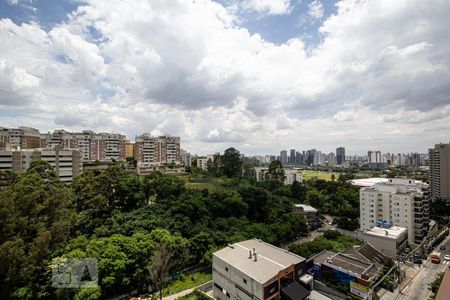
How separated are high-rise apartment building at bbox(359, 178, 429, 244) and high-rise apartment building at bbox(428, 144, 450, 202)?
43.9 ft

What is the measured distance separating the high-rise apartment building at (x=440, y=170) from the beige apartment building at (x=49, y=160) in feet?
176

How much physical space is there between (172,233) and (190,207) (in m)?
3.40

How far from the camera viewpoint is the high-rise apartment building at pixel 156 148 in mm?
49188

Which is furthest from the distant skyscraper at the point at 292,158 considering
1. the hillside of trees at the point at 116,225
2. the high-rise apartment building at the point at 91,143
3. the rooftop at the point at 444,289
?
the rooftop at the point at 444,289

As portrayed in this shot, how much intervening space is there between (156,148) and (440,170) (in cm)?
5077

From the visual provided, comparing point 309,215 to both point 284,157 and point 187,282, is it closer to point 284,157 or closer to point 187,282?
point 187,282

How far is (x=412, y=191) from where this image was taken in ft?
89.4

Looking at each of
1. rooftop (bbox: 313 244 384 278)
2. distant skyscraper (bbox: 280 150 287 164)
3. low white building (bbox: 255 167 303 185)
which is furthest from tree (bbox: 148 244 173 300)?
distant skyscraper (bbox: 280 150 287 164)

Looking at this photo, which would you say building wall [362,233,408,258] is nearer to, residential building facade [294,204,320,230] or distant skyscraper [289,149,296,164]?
residential building facade [294,204,320,230]

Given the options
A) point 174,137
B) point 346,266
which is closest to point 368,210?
point 346,266

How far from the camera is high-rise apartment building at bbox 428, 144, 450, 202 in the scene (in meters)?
37.2

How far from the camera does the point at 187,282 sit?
17094 mm

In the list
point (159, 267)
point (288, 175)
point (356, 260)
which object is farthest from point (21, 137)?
point (288, 175)

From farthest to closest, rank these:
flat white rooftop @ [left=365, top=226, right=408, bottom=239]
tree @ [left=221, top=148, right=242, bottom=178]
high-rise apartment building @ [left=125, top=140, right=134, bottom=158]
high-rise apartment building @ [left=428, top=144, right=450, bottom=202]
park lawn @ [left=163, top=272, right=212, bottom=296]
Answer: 1. high-rise apartment building @ [left=125, top=140, right=134, bottom=158]
2. tree @ [left=221, top=148, right=242, bottom=178]
3. high-rise apartment building @ [left=428, top=144, right=450, bottom=202]
4. flat white rooftop @ [left=365, top=226, right=408, bottom=239]
5. park lawn @ [left=163, top=272, right=212, bottom=296]
